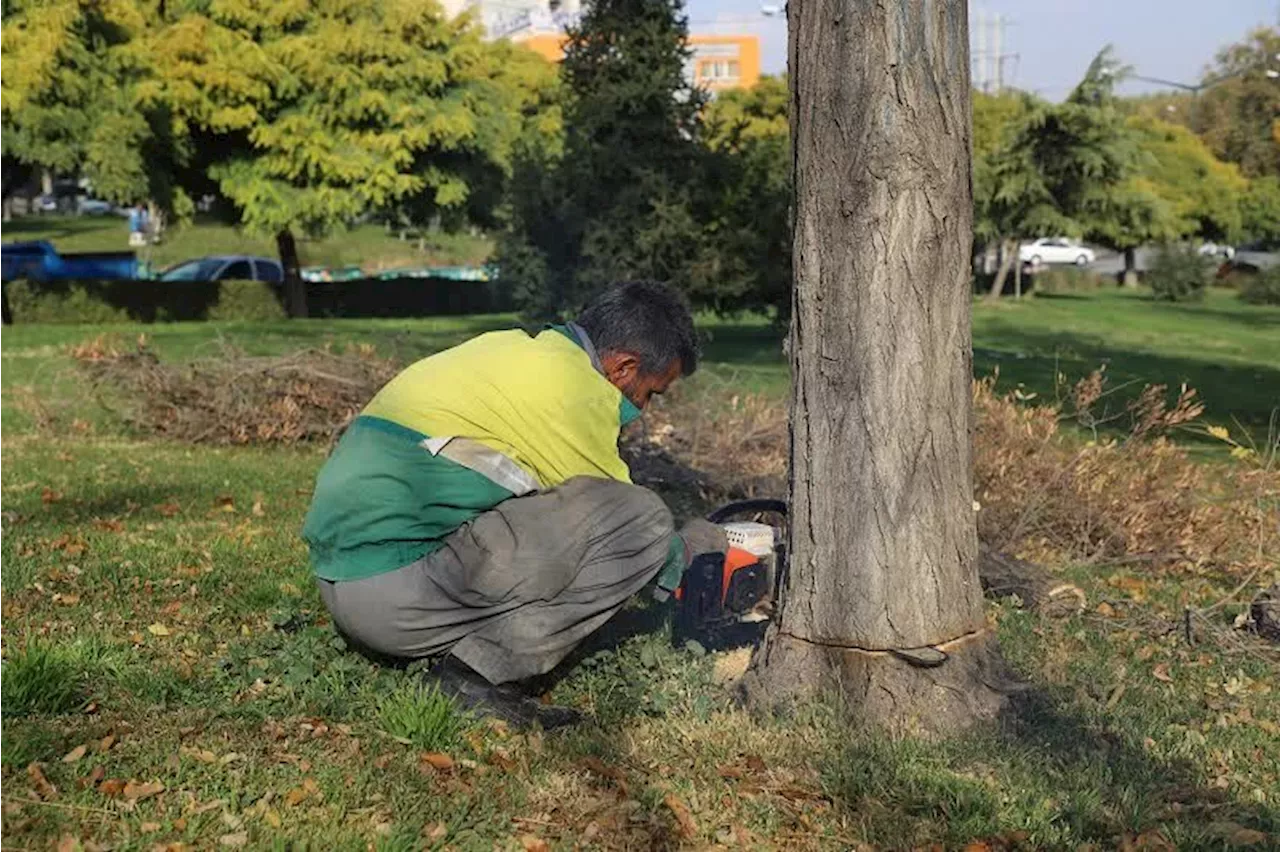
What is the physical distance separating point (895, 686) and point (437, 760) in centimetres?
140

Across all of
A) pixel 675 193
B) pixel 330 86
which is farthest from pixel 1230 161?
pixel 675 193

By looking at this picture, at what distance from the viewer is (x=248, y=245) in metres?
60.4

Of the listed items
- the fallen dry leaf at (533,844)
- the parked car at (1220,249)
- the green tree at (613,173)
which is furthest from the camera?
the parked car at (1220,249)

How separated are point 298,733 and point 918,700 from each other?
5.94 ft

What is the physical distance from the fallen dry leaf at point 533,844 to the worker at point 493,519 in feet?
2.56

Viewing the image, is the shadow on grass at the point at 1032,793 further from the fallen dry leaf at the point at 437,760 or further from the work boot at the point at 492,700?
the fallen dry leaf at the point at 437,760

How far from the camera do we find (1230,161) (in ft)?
262

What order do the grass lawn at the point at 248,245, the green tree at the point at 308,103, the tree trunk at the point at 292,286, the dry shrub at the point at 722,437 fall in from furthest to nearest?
1. the grass lawn at the point at 248,245
2. the tree trunk at the point at 292,286
3. the green tree at the point at 308,103
4. the dry shrub at the point at 722,437

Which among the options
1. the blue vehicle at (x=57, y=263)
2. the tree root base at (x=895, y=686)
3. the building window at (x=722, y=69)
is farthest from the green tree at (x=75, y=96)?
the building window at (x=722, y=69)

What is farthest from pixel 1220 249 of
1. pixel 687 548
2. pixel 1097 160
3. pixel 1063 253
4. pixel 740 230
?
pixel 687 548

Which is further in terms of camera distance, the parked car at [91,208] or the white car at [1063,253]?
the white car at [1063,253]

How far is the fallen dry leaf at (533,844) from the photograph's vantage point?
3.60 meters

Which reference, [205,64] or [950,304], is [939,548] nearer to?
[950,304]

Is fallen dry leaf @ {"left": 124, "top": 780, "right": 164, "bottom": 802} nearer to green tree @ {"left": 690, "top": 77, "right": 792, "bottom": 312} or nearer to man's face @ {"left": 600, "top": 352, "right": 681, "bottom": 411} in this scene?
man's face @ {"left": 600, "top": 352, "right": 681, "bottom": 411}
